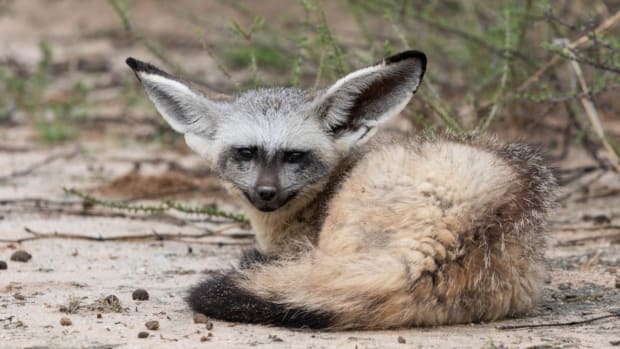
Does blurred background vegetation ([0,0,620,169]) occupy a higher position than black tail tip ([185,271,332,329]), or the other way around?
blurred background vegetation ([0,0,620,169])

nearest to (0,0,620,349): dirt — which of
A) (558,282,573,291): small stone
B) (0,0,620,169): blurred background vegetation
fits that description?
(558,282,573,291): small stone

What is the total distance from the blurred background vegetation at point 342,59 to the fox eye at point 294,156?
30.3 inches

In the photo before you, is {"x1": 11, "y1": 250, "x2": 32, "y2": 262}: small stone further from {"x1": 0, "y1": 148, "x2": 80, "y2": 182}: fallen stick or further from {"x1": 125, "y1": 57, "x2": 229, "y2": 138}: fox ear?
{"x1": 0, "y1": 148, "x2": 80, "y2": 182}: fallen stick

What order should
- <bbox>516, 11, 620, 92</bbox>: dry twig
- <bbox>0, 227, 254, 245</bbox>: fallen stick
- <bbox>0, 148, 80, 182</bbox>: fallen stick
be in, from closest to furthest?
1. <bbox>0, 227, 254, 245</bbox>: fallen stick
2. <bbox>516, 11, 620, 92</bbox>: dry twig
3. <bbox>0, 148, 80, 182</bbox>: fallen stick

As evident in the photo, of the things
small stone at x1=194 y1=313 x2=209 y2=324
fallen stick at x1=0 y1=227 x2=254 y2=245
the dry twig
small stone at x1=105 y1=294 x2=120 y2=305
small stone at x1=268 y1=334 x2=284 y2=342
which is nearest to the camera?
small stone at x1=268 y1=334 x2=284 y2=342

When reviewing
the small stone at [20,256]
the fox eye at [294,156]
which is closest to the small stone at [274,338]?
the fox eye at [294,156]

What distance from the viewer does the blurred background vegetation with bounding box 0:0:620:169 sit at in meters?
5.84

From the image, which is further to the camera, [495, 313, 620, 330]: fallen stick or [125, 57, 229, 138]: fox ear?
[125, 57, 229, 138]: fox ear

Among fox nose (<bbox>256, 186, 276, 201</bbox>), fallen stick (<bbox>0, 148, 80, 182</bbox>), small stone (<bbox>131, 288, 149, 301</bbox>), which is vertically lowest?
small stone (<bbox>131, 288, 149, 301</bbox>)

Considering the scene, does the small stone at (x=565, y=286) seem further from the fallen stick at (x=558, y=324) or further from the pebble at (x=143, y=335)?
the pebble at (x=143, y=335)

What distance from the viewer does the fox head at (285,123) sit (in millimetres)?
4543

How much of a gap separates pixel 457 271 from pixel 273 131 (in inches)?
54.7

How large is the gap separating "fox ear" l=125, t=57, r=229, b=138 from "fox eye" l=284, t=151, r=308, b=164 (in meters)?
0.52

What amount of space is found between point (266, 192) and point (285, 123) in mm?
473
